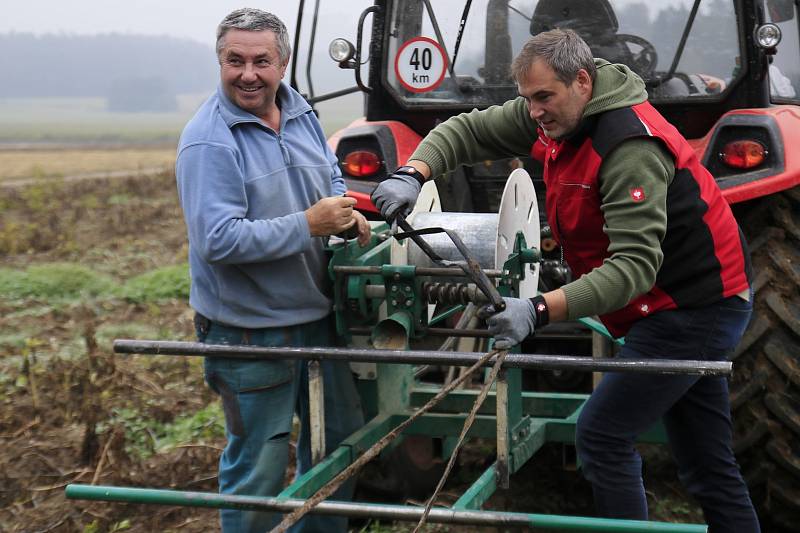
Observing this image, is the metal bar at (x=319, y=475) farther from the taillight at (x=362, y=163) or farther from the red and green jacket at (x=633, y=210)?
the taillight at (x=362, y=163)

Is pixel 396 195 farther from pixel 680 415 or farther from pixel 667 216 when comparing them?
pixel 680 415

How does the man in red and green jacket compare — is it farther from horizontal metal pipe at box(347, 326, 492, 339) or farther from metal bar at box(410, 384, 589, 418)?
metal bar at box(410, 384, 589, 418)

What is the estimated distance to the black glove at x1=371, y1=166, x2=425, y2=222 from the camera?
3100 millimetres

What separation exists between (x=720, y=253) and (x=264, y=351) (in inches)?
49.9

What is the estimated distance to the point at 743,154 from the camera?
3.87 meters

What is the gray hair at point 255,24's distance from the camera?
10.3 feet

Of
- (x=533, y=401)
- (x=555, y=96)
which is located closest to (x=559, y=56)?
(x=555, y=96)

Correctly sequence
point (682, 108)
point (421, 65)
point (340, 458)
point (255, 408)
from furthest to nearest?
point (421, 65), point (682, 108), point (340, 458), point (255, 408)

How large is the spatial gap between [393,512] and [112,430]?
8.03 feet

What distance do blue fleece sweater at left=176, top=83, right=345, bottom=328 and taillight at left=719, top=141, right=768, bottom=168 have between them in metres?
1.46

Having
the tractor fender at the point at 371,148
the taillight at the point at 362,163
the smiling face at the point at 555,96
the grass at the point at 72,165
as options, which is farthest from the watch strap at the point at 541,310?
the grass at the point at 72,165

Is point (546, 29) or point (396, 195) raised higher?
point (546, 29)

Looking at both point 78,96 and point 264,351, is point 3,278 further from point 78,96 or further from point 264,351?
point 78,96

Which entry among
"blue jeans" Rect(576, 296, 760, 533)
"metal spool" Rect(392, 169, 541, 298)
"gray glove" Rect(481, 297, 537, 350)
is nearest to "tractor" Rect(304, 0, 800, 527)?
"metal spool" Rect(392, 169, 541, 298)
